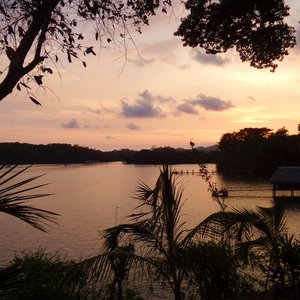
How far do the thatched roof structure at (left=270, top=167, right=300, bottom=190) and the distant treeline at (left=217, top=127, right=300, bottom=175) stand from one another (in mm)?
31072

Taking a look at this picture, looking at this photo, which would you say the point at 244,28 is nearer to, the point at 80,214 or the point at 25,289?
the point at 25,289

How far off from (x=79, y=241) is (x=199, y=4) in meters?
21.4

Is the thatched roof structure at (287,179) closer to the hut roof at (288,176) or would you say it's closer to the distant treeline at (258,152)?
the hut roof at (288,176)

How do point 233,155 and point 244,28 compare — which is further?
point 233,155

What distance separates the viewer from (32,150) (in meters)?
3.06

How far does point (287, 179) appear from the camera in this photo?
5406cm

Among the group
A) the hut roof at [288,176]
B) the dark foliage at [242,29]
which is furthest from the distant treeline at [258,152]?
the dark foliage at [242,29]

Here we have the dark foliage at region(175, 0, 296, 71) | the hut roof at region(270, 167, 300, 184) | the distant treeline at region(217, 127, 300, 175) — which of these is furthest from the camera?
the distant treeline at region(217, 127, 300, 175)

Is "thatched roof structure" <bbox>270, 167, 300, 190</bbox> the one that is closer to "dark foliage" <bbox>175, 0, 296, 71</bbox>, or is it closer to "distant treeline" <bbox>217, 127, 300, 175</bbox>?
"distant treeline" <bbox>217, 127, 300, 175</bbox>

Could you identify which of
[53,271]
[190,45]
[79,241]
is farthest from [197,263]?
[79,241]

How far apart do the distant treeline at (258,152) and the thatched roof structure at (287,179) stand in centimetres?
3107

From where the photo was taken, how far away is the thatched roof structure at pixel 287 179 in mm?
53781

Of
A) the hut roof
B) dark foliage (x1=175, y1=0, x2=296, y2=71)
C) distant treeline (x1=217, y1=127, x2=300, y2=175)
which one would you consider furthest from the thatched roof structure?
dark foliage (x1=175, y1=0, x2=296, y2=71)

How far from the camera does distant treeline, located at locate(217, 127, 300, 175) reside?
3472 inches
